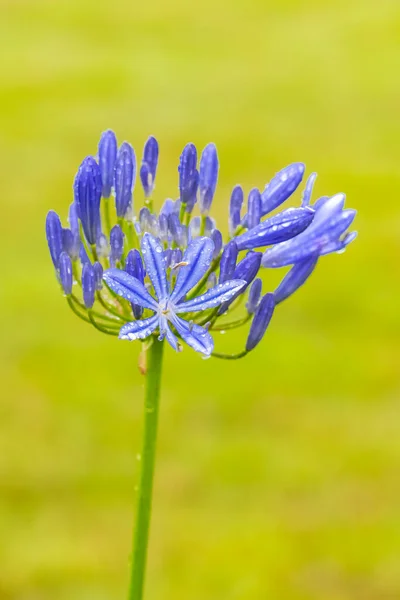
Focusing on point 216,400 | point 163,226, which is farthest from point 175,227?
point 216,400

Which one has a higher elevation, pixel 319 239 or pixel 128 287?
pixel 319 239

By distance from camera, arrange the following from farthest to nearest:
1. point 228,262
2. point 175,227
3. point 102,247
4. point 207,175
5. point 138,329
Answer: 1. point 207,175
2. point 102,247
3. point 175,227
4. point 228,262
5. point 138,329

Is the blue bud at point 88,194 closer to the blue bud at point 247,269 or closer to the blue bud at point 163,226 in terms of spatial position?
the blue bud at point 163,226

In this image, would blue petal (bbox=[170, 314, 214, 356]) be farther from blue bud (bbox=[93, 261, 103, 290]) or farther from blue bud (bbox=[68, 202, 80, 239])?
blue bud (bbox=[68, 202, 80, 239])

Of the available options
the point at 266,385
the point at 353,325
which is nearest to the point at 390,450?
the point at 266,385

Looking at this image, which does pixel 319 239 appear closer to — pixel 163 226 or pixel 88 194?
pixel 163 226

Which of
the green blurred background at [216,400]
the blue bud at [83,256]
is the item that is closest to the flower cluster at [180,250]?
the blue bud at [83,256]
